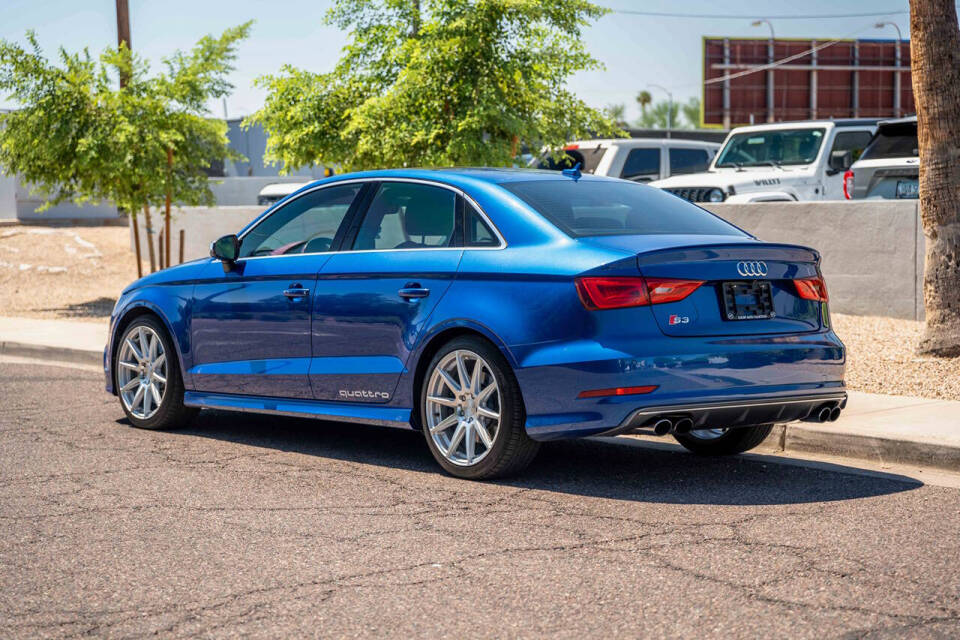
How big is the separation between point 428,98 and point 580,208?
803 cm

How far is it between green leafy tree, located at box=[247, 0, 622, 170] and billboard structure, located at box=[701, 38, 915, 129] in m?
39.5

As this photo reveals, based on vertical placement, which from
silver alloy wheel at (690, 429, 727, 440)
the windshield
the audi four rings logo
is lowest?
silver alloy wheel at (690, 429, 727, 440)

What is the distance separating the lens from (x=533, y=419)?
6359 mm

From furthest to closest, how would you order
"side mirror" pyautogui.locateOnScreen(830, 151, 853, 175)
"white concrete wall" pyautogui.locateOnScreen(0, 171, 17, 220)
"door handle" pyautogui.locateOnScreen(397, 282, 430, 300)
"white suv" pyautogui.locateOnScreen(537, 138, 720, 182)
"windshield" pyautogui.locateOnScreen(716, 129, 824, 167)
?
"white concrete wall" pyautogui.locateOnScreen(0, 171, 17, 220) < "white suv" pyautogui.locateOnScreen(537, 138, 720, 182) < "windshield" pyautogui.locateOnScreen(716, 129, 824, 167) < "side mirror" pyautogui.locateOnScreen(830, 151, 853, 175) < "door handle" pyautogui.locateOnScreen(397, 282, 430, 300)

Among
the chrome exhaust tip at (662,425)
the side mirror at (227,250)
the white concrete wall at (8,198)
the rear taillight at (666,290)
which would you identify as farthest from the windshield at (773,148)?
the white concrete wall at (8,198)

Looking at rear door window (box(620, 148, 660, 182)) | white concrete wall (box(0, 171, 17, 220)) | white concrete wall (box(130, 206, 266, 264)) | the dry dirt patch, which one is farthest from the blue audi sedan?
white concrete wall (box(0, 171, 17, 220))

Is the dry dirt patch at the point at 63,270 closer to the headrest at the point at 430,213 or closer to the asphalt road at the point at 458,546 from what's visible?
the headrest at the point at 430,213

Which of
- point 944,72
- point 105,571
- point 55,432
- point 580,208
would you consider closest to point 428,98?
point 944,72

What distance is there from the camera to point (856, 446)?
746cm

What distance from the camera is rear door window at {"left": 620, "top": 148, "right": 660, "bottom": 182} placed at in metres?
20.8

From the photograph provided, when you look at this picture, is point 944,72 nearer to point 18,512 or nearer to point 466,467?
point 466,467

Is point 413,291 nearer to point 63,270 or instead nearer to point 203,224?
point 203,224

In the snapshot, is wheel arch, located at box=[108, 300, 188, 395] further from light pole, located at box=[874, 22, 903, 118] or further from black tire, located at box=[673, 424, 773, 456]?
light pole, located at box=[874, 22, 903, 118]

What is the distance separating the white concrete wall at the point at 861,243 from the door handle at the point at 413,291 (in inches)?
322
